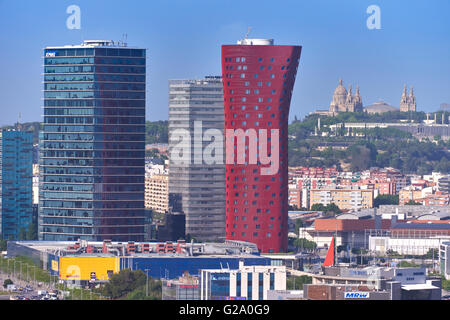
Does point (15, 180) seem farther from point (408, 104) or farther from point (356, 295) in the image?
point (408, 104)

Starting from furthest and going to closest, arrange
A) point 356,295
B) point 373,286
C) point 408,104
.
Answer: point 408,104, point 373,286, point 356,295

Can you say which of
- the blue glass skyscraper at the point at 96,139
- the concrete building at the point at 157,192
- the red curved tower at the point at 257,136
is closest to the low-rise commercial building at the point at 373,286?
the red curved tower at the point at 257,136

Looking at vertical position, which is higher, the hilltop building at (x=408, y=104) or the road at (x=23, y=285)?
the hilltop building at (x=408, y=104)

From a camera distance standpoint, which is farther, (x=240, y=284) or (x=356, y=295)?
(x=240, y=284)

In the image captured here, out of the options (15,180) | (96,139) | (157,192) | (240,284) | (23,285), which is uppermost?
(96,139)

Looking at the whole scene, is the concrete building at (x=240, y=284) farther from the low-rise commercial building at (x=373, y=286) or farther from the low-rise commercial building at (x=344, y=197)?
the low-rise commercial building at (x=344, y=197)

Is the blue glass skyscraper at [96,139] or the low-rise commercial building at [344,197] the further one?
the low-rise commercial building at [344,197]

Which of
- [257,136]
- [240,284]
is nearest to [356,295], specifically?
[240,284]
